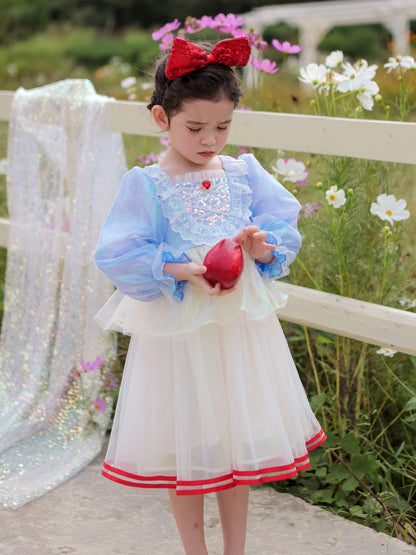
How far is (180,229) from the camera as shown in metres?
2.03

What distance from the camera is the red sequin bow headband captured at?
6.30 feet

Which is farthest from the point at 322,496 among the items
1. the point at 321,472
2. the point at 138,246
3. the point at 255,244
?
the point at 138,246

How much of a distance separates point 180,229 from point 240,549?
0.94m

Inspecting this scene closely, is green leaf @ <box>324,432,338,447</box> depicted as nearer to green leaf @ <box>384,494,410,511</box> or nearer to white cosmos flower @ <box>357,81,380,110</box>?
green leaf @ <box>384,494,410,511</box>

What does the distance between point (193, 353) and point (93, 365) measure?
132 cm

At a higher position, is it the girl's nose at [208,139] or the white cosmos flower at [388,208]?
the girl's nose at [208,139]

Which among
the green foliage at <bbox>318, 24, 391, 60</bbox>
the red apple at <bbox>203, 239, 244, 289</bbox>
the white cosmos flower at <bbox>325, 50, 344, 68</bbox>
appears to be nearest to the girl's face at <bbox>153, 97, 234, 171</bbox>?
the red apple at <bbox>203, 239, 244, 289</bbox>

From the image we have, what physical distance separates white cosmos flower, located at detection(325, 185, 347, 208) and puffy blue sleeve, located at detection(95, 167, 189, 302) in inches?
32.9

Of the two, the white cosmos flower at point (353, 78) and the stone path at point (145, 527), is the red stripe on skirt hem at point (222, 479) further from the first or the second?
the white cosmos flower at point (353, 78)

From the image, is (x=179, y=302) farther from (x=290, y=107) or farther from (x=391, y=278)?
(x=290, y=107)

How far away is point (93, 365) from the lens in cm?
322

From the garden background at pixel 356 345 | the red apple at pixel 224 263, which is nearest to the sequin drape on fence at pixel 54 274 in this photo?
the garden background at pixel 356 345

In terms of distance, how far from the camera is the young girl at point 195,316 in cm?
197

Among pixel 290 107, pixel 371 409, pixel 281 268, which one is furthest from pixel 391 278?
pixel 290 107
